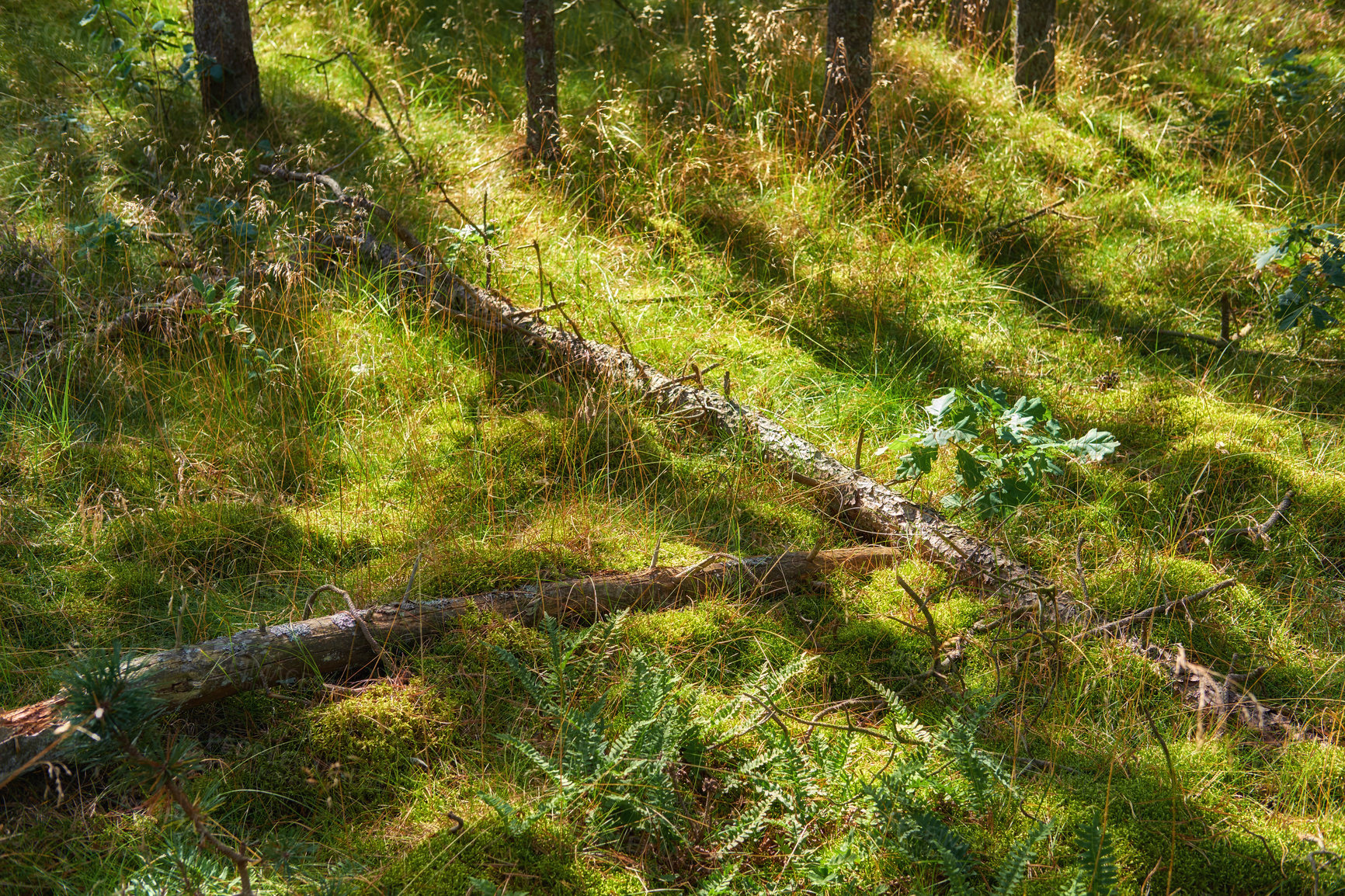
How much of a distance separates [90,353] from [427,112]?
3168 millimetres

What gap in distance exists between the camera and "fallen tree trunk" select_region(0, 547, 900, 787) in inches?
96.4

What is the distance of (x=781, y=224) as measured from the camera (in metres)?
5.36

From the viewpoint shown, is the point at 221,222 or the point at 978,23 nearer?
the point at 221,222

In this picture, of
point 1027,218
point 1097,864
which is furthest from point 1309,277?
point 1097,864

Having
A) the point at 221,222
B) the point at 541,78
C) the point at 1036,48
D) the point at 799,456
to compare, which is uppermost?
the point at 1036,48

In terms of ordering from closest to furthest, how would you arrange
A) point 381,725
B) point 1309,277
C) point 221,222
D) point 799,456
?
point 381,725
point 799,456
point 1309,277
point 221,222

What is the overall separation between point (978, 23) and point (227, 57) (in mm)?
5586

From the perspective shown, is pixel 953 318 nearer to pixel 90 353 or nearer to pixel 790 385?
pixel 790 385

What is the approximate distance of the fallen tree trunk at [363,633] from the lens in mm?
2449

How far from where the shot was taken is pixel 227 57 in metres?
5.83

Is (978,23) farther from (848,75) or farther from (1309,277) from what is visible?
(1309,277)

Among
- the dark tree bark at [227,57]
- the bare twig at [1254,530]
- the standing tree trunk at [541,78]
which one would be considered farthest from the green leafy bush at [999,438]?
the dark tree bark at [227,57]

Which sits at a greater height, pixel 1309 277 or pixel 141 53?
pixel 141 53

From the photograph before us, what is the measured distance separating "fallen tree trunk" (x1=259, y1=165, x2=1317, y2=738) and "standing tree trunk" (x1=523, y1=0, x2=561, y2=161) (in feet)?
3.94
